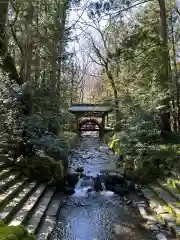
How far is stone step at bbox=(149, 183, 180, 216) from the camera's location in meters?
6.74

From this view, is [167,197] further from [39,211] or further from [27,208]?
Answer: [27,208]

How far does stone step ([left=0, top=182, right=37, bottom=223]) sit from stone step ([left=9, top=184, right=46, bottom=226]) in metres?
0.08

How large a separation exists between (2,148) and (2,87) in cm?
196

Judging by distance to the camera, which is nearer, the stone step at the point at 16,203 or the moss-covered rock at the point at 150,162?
the stone step at the point at 16,203

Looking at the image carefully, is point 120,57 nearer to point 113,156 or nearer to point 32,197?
point 113,156

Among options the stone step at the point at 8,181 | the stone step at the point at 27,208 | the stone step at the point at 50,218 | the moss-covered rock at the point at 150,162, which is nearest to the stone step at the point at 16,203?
the stone step at the point at 27,208

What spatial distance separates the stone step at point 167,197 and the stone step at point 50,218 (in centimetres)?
262

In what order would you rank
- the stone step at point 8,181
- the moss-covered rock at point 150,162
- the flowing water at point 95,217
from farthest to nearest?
the moss-covered rock at point 150,162 → the stone step at point 8,181 → the flowing water at point 95,217

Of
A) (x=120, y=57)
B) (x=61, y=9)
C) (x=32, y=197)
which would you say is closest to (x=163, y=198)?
(x=32, y=197)

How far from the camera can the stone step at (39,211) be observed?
5.90 m

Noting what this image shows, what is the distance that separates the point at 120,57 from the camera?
12.4 m

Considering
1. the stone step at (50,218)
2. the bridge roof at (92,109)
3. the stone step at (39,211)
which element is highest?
the bridge roof at (92,109)

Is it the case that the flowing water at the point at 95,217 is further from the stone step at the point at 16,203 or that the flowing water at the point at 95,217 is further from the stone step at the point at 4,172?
the stone step at the point at 4,172

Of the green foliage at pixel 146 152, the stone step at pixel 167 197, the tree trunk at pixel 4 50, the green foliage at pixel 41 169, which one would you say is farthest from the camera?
the tree trunk at pixel 4 50
